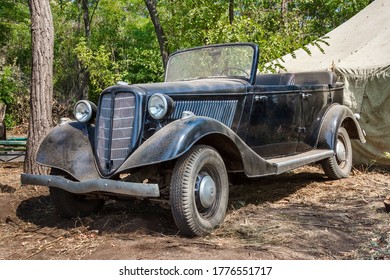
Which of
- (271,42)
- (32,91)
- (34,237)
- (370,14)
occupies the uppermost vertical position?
(370,14)

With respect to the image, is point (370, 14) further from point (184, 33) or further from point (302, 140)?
point (302, 140)

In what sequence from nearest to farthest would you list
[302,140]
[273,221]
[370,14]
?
[273,221]
[302,140]
[370,14]

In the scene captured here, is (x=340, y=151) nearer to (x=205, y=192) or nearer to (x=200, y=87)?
(x=200, y=87)

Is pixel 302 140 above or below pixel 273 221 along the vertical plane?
above

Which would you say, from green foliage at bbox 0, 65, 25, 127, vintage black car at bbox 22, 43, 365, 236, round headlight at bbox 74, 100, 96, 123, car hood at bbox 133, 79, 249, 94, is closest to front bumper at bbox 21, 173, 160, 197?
vintage black car at bbox 22, 43, 365, 236

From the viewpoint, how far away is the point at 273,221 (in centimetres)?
460

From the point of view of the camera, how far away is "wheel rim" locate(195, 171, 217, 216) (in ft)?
13.6

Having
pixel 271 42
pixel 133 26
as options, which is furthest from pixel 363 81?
pixel 133 26

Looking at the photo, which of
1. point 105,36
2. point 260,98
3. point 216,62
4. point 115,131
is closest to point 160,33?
point 216,62

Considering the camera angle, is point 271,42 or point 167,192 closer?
point 167,192

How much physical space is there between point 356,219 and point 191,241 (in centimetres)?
172

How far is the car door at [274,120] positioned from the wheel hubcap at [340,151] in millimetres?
902

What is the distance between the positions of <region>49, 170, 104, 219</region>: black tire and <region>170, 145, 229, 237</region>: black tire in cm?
130

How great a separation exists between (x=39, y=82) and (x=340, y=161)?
409 cm
